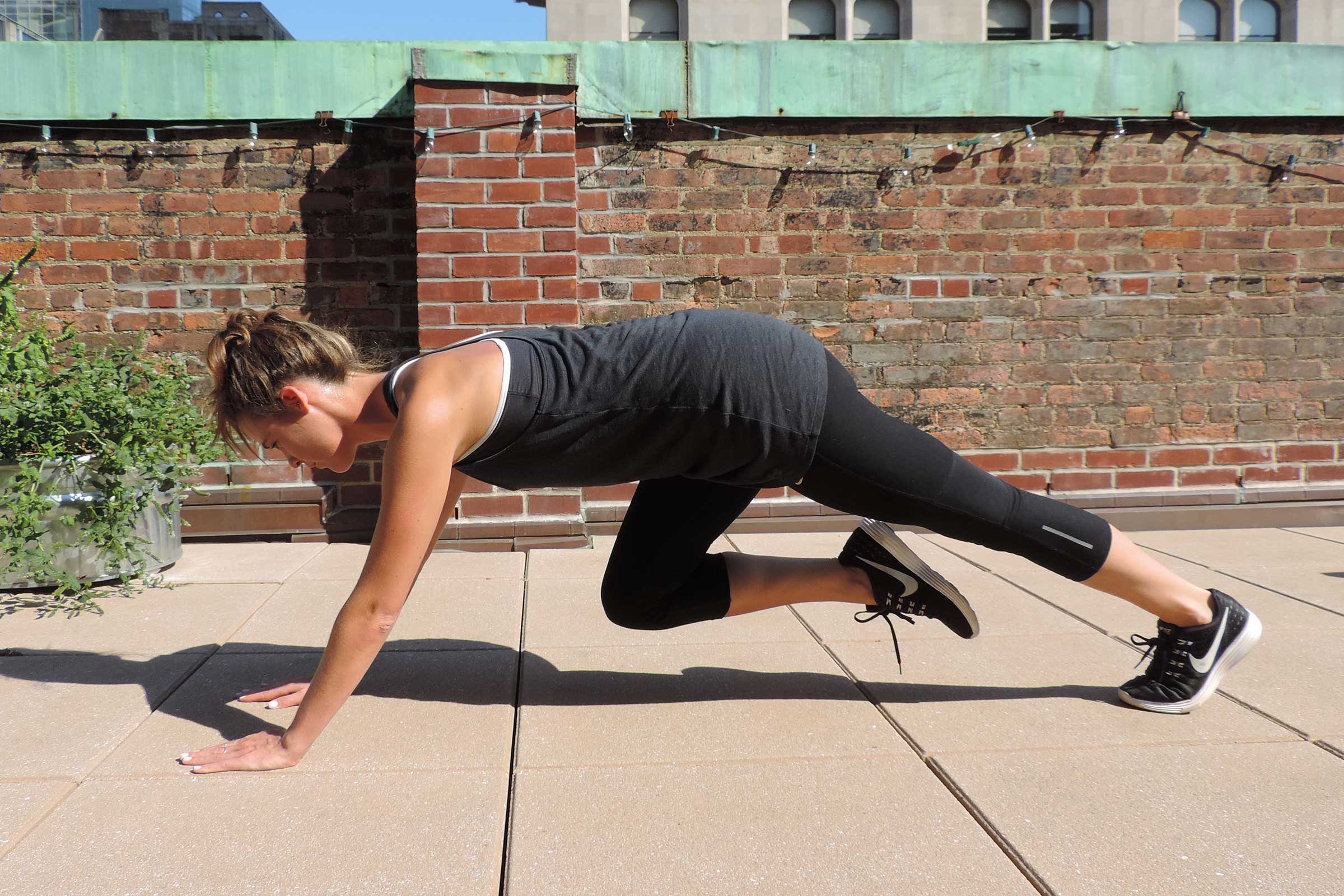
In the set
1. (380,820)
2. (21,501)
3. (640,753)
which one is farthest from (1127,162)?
(21,501)

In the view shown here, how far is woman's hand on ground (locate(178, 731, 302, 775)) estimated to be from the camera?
80.6 inches

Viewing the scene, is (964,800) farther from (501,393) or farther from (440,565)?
(440,565)

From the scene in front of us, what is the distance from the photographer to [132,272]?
4426 millimetres

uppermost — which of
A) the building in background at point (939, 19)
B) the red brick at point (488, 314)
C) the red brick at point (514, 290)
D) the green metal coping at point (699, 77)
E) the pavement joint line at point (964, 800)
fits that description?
the building in background at point (939, 19)

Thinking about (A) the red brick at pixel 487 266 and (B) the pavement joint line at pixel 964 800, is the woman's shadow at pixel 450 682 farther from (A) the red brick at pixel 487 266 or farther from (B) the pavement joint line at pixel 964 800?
(A) the red brick at pixel 487 266

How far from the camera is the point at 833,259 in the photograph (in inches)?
185

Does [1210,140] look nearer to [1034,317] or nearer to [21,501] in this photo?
[1034,317]

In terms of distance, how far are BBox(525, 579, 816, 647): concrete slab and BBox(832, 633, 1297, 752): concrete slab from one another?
0.88ft

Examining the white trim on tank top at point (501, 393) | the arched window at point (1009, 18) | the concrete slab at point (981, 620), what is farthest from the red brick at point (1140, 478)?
the arched window at point (1009, 18)

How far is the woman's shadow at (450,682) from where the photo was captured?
99.8 inches

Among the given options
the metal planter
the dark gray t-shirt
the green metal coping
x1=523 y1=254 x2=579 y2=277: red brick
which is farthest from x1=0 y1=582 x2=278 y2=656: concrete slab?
the green metal coping

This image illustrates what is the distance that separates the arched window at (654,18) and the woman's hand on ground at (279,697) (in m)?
32.3

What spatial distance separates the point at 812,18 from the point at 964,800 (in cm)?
3340

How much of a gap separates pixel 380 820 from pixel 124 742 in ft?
2.62
